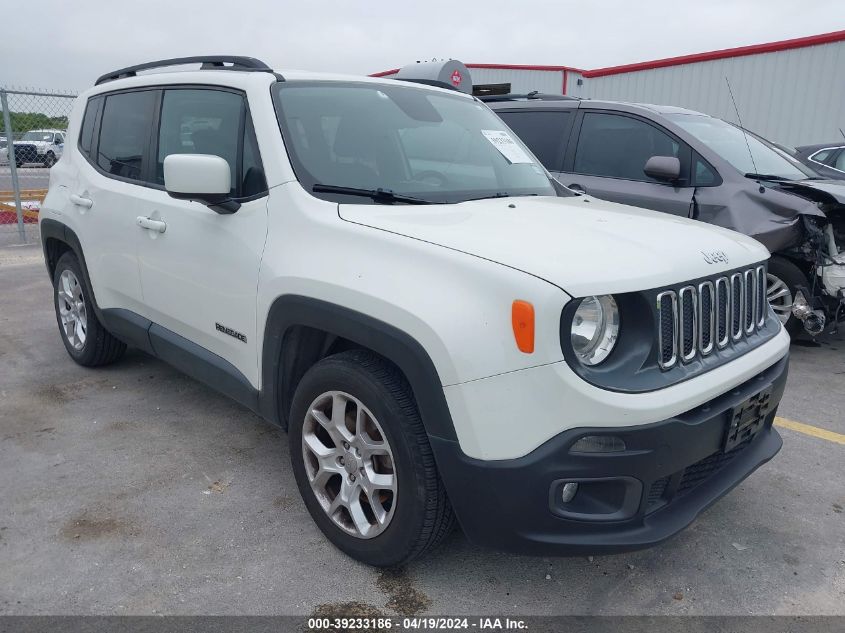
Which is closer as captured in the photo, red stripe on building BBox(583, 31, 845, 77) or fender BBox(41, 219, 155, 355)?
fender BBox(41, 219, 155, 355)

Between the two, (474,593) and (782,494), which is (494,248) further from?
(782,494)

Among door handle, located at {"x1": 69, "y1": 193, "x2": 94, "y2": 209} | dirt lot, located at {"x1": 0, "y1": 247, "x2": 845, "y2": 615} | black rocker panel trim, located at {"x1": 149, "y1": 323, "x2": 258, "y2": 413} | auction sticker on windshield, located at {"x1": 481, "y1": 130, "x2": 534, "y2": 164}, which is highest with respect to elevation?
auction sticker on windshield, located at {"x1": 481, "y1": 130, "x2": 534, "y2": 164}

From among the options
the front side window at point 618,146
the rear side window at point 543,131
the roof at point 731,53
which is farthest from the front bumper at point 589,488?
the roof at point 731,53

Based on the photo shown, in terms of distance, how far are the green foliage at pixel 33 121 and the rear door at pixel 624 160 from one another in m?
7.77

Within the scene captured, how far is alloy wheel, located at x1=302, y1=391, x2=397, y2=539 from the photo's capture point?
7.91 feet

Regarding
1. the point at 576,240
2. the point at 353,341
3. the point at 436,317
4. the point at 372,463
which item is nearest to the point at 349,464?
the point at 372,463

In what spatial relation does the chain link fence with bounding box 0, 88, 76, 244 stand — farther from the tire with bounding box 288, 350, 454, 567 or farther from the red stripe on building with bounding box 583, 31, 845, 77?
the red stripe on building with bounding box 583, 31, 845, 77

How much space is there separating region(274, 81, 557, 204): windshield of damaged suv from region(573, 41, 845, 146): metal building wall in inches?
461

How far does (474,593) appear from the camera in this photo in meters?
2.47

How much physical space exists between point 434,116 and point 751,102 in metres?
12.5

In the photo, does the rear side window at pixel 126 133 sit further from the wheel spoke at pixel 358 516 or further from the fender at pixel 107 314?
the wheel spoke at pixel 358 516

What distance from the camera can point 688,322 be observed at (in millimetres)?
2289

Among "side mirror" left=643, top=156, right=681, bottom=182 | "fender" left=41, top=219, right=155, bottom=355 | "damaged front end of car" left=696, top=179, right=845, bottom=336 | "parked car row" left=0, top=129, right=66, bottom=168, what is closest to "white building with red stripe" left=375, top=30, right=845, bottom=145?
"side mirror" left=643, top=156, right=681, bottom=182

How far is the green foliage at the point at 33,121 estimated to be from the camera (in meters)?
9.88
